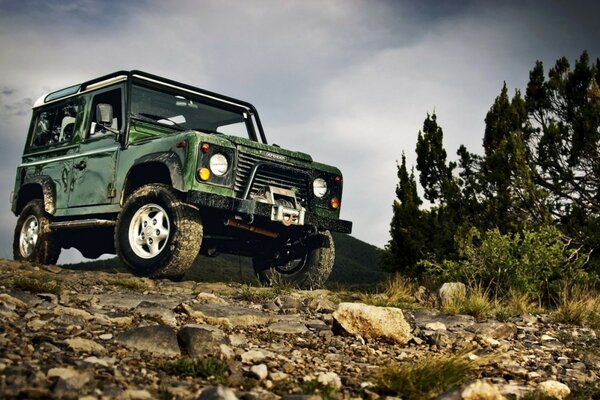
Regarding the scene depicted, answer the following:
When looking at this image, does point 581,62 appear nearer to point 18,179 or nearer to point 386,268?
point 386,268

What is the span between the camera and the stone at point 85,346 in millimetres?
3599

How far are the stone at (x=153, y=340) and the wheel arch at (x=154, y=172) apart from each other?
328 centimetres

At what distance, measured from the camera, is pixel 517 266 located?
8.83 m

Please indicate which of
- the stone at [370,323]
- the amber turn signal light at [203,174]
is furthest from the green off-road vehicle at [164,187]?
the stone at [370,323]

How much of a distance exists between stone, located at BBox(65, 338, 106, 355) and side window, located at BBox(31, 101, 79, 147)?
5.99 m

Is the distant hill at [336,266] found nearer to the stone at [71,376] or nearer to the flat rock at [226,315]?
the flat rock at [226,315]

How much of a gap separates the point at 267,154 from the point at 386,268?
6.35m

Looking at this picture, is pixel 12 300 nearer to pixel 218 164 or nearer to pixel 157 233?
pixel 157 233

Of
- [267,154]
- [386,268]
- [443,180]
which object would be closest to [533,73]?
[443,180]

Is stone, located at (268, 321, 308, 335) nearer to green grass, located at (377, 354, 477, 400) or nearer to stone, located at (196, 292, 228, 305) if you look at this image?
stone, located at (196, 292, 228, 305)

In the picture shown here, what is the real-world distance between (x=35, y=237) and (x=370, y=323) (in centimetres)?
639

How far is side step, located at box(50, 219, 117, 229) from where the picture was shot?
8.06 metres

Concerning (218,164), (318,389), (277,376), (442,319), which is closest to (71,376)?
(277,376)

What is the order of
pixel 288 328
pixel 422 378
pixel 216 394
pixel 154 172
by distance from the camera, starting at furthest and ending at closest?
pixel 154 172 → pixel 288 328 → pixel 422 378 → pixel 216 394
